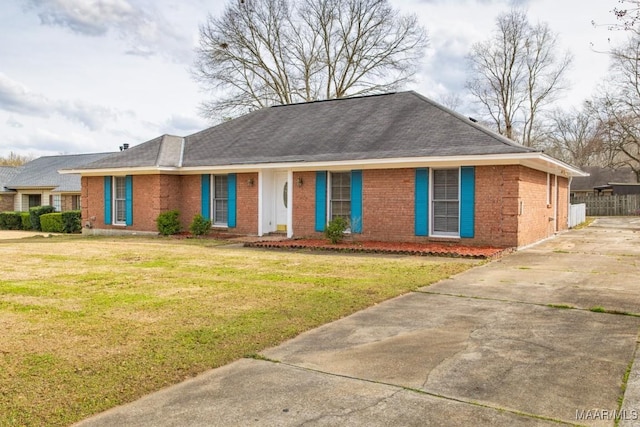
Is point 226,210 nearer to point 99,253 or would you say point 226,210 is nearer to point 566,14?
point 99,253

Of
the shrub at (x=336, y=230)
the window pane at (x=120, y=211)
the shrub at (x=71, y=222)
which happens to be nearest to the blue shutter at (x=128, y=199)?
the window pane at (x=120, y=211)

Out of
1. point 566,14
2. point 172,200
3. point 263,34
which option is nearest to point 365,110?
point 172,200

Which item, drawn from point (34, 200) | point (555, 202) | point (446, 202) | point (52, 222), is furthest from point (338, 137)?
point (34, 200)

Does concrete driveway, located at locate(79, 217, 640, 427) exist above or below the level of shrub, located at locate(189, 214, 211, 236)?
below

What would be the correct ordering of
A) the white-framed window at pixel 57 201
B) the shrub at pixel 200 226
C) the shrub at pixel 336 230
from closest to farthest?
1. the shrub at pixel 336 230
2. the shrub at pixel 200 226
3. the white-framed window at pixel 57 201

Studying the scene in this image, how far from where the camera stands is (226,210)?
58.6 feet

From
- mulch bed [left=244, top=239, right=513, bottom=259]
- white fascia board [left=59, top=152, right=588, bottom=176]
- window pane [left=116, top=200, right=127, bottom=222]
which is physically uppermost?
white fascia board [left=59, top=152, right=588, bottom=176]

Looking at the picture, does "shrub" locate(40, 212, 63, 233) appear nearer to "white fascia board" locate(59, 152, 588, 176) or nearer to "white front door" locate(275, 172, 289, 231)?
"white fascia board" locate(59, 152, 588, 176)

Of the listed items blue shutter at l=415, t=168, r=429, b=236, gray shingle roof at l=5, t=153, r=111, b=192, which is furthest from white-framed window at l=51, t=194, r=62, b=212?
blue shutter at l=415, t=168, r=429, b=236

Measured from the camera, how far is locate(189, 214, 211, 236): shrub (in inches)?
677

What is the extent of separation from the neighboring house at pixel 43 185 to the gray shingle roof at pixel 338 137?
1238 centimetres

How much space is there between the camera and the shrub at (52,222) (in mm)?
23805

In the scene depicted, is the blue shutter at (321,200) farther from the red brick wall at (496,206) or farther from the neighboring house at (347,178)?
the red brick wall at (496,206)

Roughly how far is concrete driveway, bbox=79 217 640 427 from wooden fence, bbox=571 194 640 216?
36156mm
